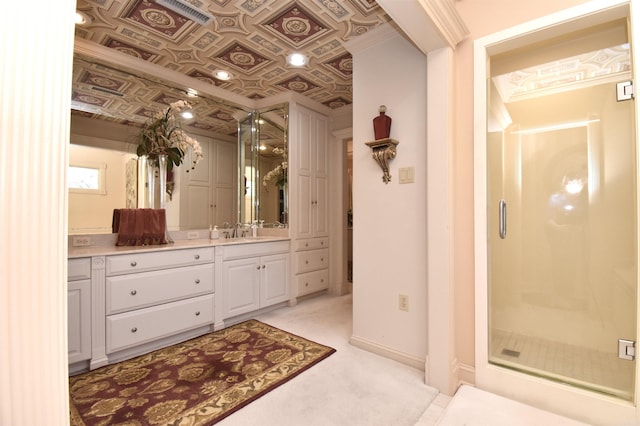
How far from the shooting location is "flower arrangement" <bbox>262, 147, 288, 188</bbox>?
12.0ft

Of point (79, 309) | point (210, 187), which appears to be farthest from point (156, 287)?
point (210, 187)

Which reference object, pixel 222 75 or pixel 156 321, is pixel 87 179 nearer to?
pixel 156 321

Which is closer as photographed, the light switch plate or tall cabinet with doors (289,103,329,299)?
the light switch plate

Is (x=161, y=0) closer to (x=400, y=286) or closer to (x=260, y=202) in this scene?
(x=260, y=202)

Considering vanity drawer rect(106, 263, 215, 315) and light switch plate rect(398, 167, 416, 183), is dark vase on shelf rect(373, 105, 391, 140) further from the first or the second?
vanity drawer rect(106, 263, 215, 315)

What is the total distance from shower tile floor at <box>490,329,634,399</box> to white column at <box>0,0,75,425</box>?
84.9 inches

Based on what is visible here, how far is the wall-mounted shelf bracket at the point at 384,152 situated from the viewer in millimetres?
2205

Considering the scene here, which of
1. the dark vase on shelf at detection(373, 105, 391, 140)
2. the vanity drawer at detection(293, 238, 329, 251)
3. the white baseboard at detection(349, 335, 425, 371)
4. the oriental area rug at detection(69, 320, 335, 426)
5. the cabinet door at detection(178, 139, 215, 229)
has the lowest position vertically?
the oriental area rug at detection(69, 320, 335, 426)

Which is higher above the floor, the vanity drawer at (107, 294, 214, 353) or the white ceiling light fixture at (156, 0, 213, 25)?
the white ceiling light fixture at (156, 0, 213, 25)

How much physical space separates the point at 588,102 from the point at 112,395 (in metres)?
3.39

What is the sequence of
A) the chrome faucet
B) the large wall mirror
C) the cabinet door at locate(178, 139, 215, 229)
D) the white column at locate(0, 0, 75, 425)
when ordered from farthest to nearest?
the chrome faucet, the cabinet door at locate(178, 139, 215, 229), the large wall mirror, the white column at locate(0, 0, 75, 425)

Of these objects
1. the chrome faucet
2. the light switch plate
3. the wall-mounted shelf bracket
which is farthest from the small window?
the light switch plate

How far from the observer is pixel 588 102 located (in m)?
1.80

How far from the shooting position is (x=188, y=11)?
2.12m
